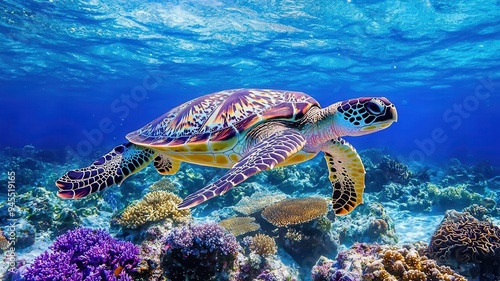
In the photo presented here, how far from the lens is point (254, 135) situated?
454 cm

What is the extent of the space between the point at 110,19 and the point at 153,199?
15.0m

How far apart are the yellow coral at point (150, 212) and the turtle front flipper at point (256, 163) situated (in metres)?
2.73

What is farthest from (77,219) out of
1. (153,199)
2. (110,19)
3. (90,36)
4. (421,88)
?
(421,88)

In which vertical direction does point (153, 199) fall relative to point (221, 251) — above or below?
below

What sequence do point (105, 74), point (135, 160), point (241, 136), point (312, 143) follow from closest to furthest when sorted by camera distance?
point (241, 136) → point (312, 143) → point (135, 160) → point (105, 74)

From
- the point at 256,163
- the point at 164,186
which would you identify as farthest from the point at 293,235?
the point at 164,186

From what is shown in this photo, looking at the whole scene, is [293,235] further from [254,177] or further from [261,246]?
[254,177]

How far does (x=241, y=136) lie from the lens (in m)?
4.44

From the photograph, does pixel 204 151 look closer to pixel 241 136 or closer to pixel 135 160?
pixel 241 136

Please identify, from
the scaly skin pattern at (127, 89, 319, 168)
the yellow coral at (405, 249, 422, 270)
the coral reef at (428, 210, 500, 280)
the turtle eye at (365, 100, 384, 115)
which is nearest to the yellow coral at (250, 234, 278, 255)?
the scaly skin pattern at (127, 89, 319, 168)

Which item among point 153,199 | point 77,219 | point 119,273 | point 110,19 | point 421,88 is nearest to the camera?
point 119,273

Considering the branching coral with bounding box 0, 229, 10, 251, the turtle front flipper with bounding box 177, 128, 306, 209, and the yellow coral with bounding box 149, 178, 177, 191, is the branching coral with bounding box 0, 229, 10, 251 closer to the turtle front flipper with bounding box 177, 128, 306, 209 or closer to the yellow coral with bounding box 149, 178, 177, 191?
the yellow coral with bounding box 149, 178, 177, 191

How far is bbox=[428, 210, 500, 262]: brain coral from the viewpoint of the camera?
14.6 ft

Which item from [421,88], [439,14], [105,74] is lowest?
[105,74]
